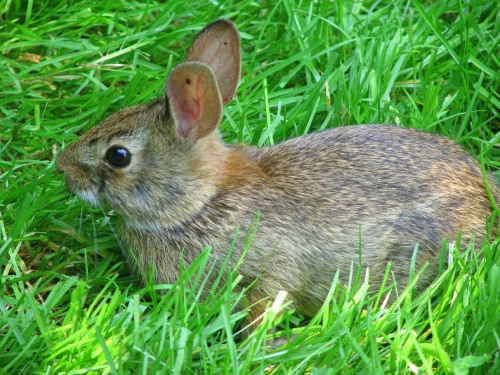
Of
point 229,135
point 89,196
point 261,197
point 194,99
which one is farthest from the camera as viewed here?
point 229,135

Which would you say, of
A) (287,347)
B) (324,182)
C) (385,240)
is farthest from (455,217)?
(287,347)

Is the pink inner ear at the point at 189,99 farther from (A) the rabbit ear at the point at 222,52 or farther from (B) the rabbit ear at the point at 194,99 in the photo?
(A) the rabbit ear at the point at 222,52

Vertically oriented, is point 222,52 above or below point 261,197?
above

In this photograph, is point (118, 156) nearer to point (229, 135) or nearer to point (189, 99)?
point (189, 99)

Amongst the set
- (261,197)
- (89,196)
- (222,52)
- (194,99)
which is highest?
(222,52)

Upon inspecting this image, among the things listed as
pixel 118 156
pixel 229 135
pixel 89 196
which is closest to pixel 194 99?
pixel 118 156

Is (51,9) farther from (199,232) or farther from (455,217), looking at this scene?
(455,217)

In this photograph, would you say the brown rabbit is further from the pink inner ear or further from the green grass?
the green grass
